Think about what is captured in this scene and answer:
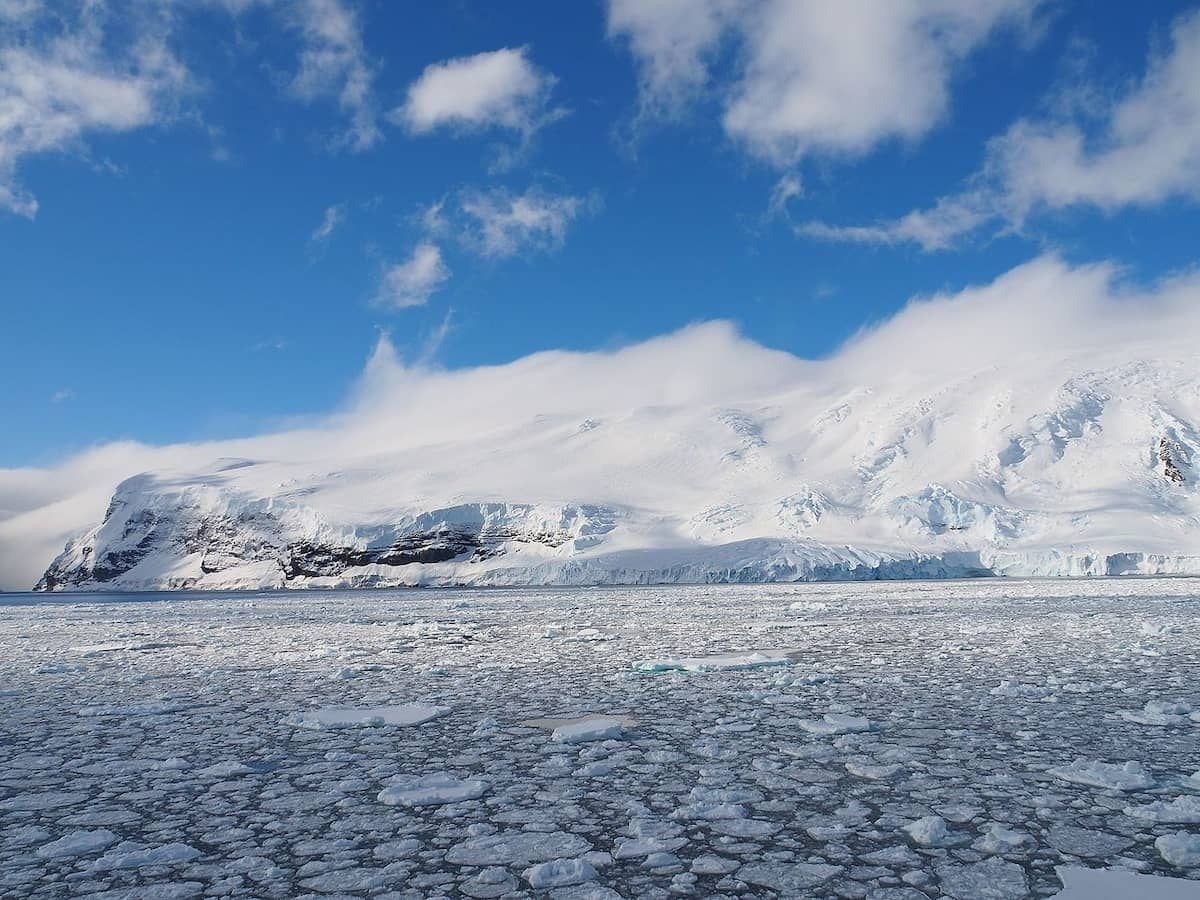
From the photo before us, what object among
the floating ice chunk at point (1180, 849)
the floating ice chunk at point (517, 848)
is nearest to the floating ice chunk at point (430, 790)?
the floating ice chunk at point (517, 848)

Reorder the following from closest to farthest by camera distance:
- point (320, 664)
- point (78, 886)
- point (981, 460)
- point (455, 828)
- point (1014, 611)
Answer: point (78, 886) → point (455, 828) → point (320, 664) → point (1014, 611) → point (981, 460)

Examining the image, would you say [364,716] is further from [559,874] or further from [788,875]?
[788,875]

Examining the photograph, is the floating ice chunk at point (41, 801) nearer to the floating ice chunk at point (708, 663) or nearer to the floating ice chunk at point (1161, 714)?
the floating ice chunk at point (708, 663)

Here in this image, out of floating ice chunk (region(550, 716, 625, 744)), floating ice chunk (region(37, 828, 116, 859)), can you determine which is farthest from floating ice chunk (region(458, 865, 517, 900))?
floating ice chunk (region(550, 716, 625, 744))

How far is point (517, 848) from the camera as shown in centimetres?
377

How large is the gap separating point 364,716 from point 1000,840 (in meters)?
5.32

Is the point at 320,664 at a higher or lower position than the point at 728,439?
lower

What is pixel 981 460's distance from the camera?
96.2 m

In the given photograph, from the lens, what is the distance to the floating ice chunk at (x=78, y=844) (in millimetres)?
3736

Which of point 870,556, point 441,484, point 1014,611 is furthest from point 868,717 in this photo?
point 441,484

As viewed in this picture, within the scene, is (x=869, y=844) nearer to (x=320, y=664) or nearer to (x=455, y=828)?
(x=455, y=828)

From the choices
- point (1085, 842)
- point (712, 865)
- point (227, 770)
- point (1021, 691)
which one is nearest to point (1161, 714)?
point (1021, 691)

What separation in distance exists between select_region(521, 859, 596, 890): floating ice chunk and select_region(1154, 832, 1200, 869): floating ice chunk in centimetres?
243

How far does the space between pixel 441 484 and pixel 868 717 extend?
106m
